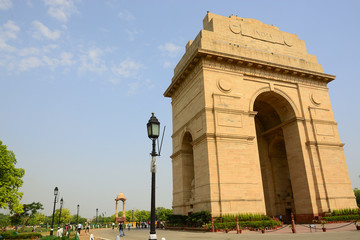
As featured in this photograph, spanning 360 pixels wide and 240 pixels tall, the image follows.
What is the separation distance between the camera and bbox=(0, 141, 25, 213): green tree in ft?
80.5

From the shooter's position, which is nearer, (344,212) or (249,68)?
(344,212)

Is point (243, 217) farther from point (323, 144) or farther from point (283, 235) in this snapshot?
point (323, 144)

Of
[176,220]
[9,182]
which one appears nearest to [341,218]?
[176,220]

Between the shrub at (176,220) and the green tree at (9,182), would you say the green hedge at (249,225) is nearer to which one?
the shrub at (176,220)

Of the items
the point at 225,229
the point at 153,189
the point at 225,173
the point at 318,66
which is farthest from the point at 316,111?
the point at 153,189

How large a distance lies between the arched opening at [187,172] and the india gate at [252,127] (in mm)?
87

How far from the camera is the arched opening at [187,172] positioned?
22141 millimetres

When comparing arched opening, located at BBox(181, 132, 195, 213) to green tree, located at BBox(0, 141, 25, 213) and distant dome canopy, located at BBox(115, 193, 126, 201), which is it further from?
distant dome canopy, located at BBox(115, 193, 126, 201)

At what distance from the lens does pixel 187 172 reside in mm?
23609

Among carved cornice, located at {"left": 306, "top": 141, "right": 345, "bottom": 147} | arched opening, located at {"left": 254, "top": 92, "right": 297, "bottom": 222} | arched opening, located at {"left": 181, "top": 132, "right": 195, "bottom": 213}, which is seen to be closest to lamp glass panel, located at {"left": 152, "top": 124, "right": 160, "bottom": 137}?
arched opening, located at {"left": 181, "top": 132, "right": 195, "bottom": 213}

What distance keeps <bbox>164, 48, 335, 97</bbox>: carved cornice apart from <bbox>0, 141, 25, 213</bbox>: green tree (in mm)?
17443

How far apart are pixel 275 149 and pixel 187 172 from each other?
34.8 feet

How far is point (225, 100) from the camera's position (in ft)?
68.6

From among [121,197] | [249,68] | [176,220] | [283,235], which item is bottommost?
[283,235]
